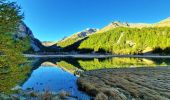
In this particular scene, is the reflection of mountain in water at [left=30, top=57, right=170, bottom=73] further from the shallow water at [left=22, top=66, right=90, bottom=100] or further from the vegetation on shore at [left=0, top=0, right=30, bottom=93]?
the vegetation on shore at [left=0, top=0, right=30, bottom=93]

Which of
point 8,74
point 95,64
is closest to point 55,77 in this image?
point 8,74

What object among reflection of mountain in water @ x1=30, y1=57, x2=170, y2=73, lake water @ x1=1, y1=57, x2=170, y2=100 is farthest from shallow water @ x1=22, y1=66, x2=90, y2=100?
reflection of mountain in water @ x1=30, y1=57, x2=170, y2=73

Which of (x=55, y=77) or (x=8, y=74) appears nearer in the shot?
(x=8, y=74)

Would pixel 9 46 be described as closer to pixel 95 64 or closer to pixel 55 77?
pixel 55 77

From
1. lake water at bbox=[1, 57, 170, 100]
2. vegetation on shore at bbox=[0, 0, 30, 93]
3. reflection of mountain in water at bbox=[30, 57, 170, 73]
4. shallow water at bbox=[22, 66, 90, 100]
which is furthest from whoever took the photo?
reflection of mountain in water at bbox=[30, 57, 170, 73]

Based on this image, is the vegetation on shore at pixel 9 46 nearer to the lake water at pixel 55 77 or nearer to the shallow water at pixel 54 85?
the lake water at pixel 55 77

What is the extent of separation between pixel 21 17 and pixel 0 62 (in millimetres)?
3294

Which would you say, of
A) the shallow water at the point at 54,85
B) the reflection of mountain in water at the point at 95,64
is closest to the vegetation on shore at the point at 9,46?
the shallow water at the point at 54,85

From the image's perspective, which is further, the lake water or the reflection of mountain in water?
the reflection of mountain in water

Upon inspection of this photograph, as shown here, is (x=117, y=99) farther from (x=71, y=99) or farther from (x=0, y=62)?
(x=0, y=62)

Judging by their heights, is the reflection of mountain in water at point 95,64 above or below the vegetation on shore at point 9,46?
below

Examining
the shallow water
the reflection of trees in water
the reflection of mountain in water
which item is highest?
the reflection of trees in water

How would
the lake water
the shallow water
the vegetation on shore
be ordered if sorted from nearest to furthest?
1. the vegetation on shore
2. the lake water
3. the shallow water

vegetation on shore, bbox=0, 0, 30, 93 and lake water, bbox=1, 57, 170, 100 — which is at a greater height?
vegetation on shore, bbox=0, 0, 30, 93
